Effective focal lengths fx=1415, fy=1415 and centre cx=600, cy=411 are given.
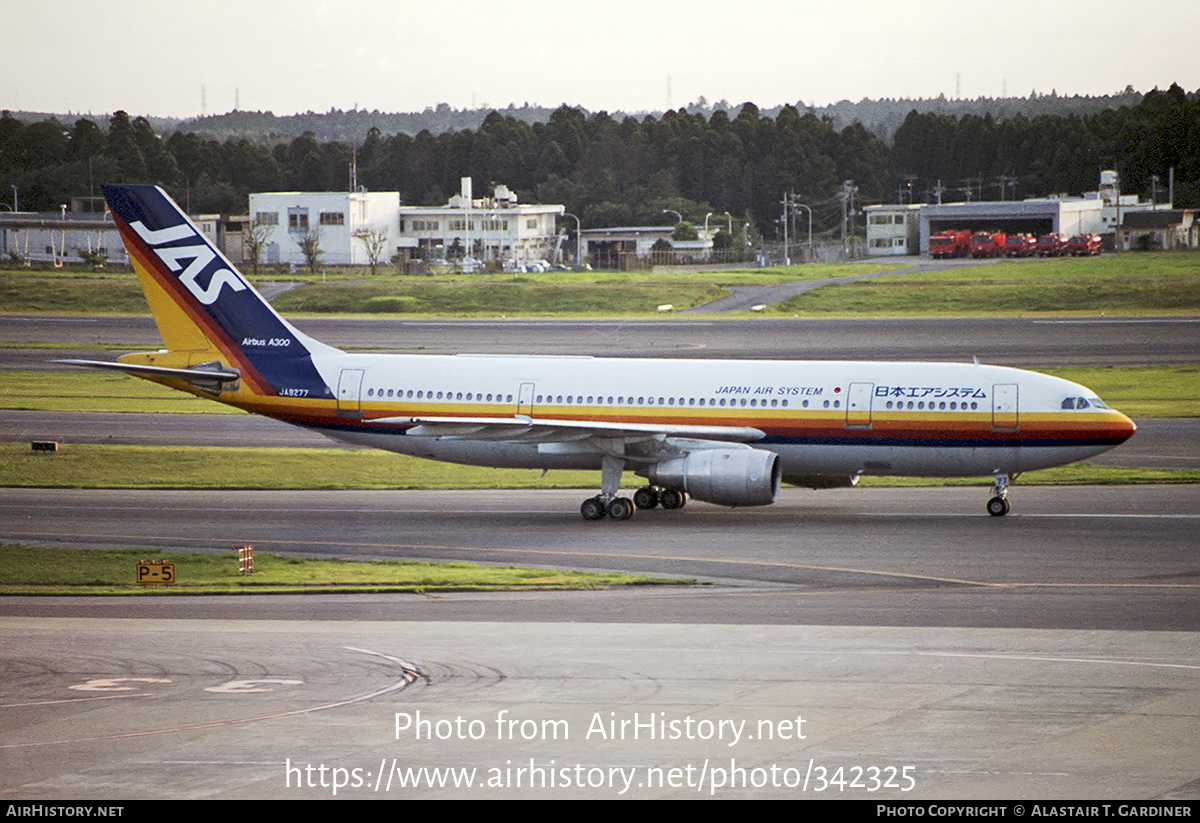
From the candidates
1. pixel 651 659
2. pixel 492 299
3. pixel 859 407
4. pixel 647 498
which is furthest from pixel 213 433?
pixel 492 299

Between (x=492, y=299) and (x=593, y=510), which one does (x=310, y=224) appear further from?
(x=593, y=510)

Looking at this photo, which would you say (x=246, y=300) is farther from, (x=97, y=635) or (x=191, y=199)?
(x=191, y=199)

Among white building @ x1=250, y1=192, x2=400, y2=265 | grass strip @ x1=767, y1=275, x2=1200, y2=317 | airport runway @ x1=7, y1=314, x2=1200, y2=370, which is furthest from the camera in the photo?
white building @ x1=250, y1=192, x2=400, y2=265

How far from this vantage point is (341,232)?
501 feet

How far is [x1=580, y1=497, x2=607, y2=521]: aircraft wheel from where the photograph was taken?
135 feet

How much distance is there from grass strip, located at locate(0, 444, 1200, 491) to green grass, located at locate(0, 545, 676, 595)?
503 inches

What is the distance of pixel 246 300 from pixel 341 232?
110 metres

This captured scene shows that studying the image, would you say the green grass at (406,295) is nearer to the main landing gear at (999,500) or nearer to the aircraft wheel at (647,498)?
the aircraft wheel at (647,498)

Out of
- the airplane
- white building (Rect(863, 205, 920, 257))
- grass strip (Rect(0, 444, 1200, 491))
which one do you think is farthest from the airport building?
the airplane

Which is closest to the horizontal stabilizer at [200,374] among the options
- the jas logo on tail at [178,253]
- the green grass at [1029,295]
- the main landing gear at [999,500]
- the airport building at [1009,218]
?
the jas logo on tail at [178,253]

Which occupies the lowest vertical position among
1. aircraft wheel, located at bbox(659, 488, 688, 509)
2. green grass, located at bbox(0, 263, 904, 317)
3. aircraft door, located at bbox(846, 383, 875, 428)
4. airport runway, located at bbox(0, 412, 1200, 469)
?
aircraft wheel, located at bbox(659, 488, 688, 509)

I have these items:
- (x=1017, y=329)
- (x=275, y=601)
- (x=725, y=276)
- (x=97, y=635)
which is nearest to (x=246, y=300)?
(x=275, y=601)

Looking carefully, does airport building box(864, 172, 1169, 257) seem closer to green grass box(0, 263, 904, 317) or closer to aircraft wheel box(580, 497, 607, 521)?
green grass box(0, 263, 904, 317)

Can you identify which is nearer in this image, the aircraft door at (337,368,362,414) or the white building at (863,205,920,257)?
the aircraft door at (337,368,362,414)
